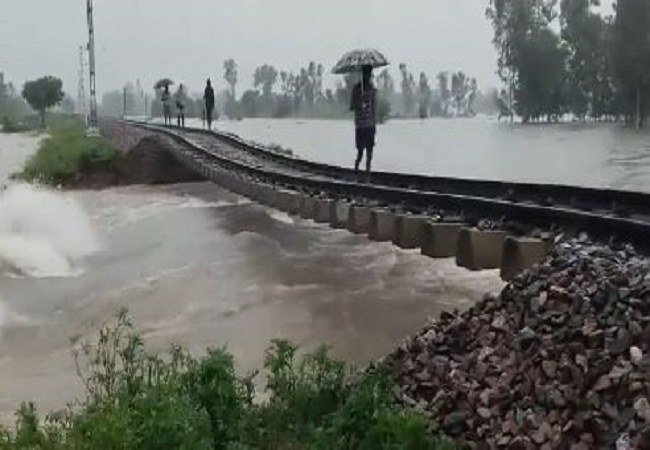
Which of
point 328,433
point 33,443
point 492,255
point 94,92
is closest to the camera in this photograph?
point 328,433

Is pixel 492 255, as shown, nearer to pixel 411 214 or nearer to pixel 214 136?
pixel 411 214

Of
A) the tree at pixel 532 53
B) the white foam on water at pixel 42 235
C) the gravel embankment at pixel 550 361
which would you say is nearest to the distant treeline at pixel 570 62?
the tree at pixel 532 53

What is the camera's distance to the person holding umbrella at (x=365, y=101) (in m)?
15.6

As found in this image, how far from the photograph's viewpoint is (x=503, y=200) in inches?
373

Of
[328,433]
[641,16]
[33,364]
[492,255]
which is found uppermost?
[641,16]

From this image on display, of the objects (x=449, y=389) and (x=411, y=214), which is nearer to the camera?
(x=449, y=389)

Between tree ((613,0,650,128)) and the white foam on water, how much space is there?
39770mm

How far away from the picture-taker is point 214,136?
34719 mm

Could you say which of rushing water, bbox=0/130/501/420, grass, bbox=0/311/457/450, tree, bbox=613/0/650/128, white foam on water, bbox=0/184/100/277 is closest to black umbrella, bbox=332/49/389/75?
rushing water, bbox=0/130/501/420

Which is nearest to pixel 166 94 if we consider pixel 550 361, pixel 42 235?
pixel 42 235

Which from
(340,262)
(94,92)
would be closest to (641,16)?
(94,92)

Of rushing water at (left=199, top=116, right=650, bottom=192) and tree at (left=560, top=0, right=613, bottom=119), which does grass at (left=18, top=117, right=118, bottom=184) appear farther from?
tree at (left=560, top=0, right=613, bottom=119)

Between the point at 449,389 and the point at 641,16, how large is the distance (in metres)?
56.6

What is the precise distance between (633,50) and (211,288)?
5059cm
